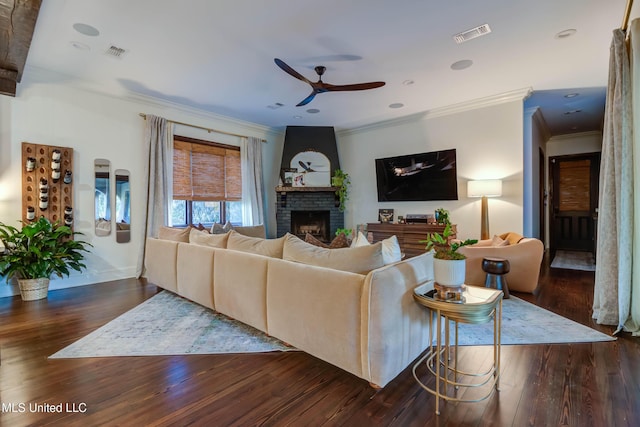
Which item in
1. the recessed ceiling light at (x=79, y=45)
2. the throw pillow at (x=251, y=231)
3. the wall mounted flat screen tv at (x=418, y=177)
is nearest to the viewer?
the recessed ceiling light at (x=79, y=45)

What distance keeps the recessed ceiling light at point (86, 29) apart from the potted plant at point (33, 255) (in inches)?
92.2

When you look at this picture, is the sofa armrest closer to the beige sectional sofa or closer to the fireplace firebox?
the beige sectional sofa

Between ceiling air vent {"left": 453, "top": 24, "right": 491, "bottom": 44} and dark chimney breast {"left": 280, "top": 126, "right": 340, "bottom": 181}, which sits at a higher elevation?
ceiling air vent {"left": 453, "top": 24, "right": 491, "bottom": 44}

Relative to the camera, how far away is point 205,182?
5.98 m

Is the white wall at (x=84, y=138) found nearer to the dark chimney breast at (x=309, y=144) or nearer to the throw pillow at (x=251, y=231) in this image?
the throw pillow at (x=251, y=231)

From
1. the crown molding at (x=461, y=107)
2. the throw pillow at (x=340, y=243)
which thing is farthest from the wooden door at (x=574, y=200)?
the throw pillow at (x=340, y=243)

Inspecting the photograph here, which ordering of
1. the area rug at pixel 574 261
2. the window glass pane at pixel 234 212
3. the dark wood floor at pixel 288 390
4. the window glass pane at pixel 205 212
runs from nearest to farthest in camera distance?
the dark wood floor at pixel 288 390 < the area rug at pixel 574 261 < the window glass pane at pixel 205 212 < the window glass pane at pixel 234 212

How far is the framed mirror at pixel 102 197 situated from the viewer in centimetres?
459

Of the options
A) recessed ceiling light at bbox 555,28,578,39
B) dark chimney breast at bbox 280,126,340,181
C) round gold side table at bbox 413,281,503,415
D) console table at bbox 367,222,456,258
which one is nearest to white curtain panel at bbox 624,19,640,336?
recessed ceiling light at bbox 555,28,578,39

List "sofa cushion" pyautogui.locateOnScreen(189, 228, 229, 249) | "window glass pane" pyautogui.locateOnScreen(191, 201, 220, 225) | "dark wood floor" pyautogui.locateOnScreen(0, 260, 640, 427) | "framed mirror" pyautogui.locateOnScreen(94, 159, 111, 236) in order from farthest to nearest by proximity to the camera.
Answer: "window glass pane" pyautogui.locateOnScreen(191, 201, 220, 225), "framed mirror" pyautogui.locateOnScreen(94, 159, 111, 236), "sofa cushion" pyautogui.locateOnScreen(189, 228, 229, 249), "dark wood floor" pyautogui.locateOnScreen(0, 260, 640, 427)

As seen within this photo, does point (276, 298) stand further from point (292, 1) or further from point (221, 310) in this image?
point (292, 1)

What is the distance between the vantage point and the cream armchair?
3.67 m

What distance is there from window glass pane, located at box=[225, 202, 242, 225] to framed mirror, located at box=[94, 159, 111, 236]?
2208 mm

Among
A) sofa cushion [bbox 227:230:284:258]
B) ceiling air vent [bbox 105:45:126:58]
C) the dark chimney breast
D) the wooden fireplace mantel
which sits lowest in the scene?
sofa cushion [bbox 227:230:284:258]
